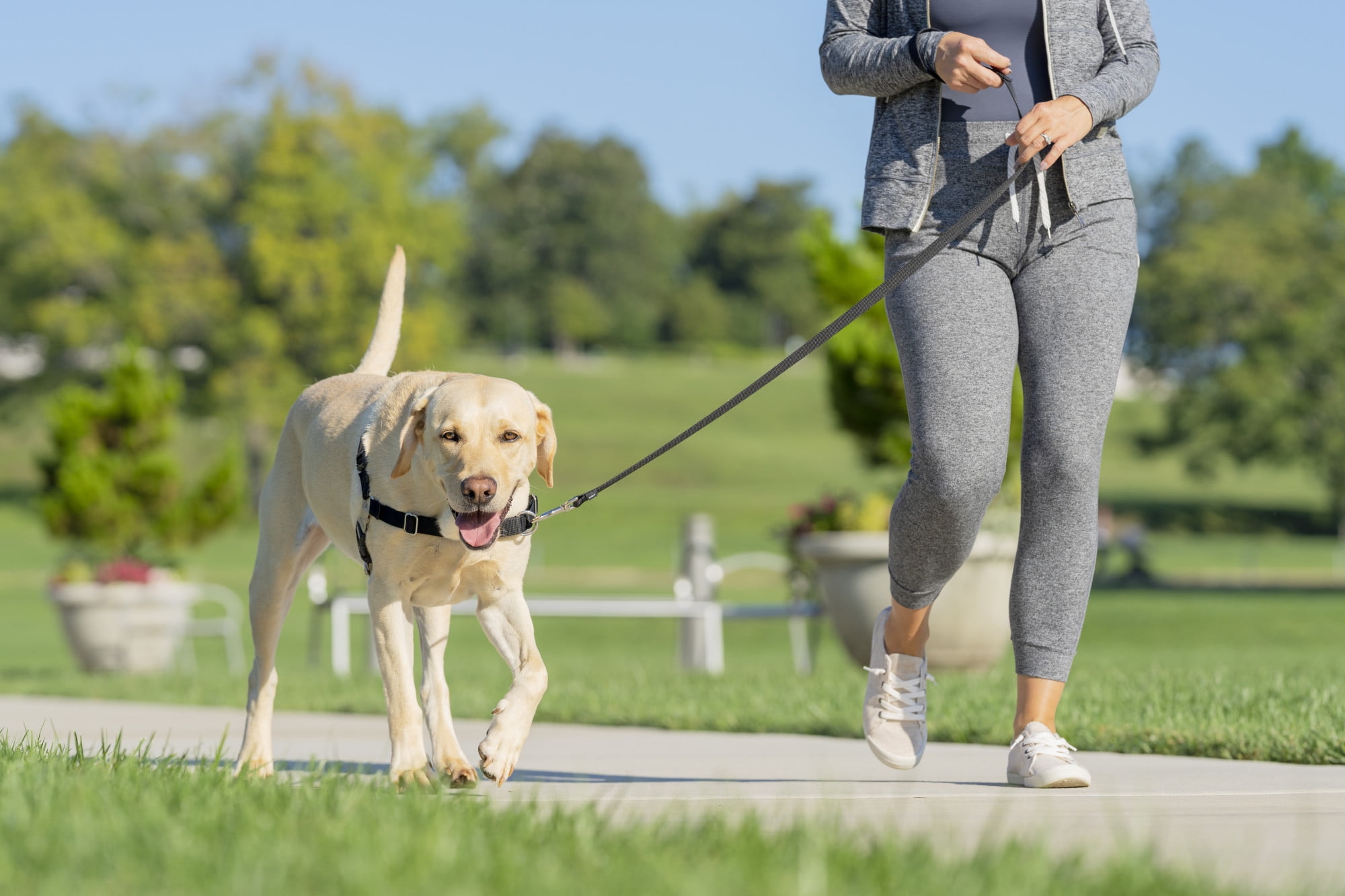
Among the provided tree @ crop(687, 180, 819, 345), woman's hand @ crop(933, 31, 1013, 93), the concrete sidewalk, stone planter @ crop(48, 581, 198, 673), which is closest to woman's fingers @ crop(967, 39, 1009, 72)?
woman's hand @ crop(933, 31, 1013, 93)

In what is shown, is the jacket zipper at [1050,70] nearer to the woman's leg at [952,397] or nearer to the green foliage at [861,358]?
the woman's leg at [952,397]

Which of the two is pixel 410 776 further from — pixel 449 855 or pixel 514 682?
pixel 449 855

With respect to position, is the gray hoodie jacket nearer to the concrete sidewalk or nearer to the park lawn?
the concrete sidewalk

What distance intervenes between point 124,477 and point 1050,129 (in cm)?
1384

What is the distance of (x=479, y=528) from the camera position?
12.6 feet

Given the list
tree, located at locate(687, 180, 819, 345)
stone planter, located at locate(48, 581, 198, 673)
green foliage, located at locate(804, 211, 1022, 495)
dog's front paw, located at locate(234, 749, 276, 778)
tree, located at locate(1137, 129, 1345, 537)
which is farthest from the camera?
tree, located at locate(687, 180, 819, 345)

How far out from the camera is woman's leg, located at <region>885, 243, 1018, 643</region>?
12.4 ft

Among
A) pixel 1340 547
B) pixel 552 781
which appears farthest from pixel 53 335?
pixel 552 781

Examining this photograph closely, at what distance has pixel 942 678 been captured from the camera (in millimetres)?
8273

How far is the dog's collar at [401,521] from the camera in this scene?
389 cm

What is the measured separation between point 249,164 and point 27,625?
29246mm

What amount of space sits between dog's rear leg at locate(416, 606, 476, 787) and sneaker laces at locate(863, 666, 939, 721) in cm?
104

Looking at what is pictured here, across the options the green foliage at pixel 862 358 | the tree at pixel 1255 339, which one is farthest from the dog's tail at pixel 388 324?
the tree at pixel 1255 339

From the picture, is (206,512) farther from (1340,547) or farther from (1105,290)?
(1340,547)
